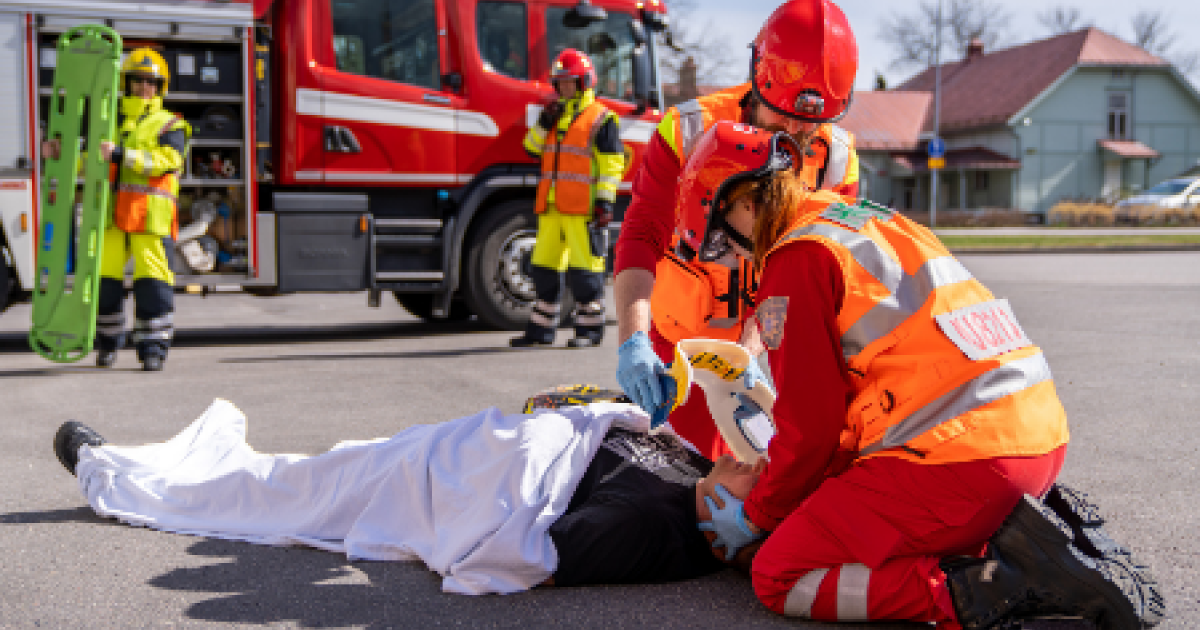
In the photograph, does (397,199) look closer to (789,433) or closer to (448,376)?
(448,376)

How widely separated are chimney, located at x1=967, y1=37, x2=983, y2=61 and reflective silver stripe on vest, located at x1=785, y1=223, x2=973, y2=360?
2065 inches

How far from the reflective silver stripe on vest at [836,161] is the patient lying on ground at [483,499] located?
0.99 metres

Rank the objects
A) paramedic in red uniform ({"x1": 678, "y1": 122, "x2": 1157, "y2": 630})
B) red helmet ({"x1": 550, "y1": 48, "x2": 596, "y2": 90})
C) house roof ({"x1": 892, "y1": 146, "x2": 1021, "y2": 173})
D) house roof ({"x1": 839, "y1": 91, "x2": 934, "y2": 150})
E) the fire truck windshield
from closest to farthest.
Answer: paramedic in red uniform ({"x1": 678, "y1": 122, "x2": 1157, "y2": 630}) → red helmet ({"x1": 550, "y1": 48, "x2": 596, "y2": 90}) → the fire truck windshield → house roof ({"x1": 892, "y1": 146, "x2": 1021, "y2": 173}) → house roof ({"x1": 839, "y1": 91, "x2": 934, "y2": 150})

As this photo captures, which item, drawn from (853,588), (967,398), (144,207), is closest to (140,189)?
(144,207)

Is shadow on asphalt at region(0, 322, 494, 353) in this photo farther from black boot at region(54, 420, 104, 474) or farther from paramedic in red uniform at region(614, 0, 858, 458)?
paramedic in red uniform at region(614, 0, 858, 458)

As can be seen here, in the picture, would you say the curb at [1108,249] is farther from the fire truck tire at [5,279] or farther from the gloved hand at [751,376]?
the gloved hand at [751,376]

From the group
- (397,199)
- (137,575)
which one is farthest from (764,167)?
(397,199)

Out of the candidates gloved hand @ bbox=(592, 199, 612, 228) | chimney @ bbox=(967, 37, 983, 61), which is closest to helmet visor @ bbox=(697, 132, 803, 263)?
gloved hand @ bbox=(592, 199, 612, 228)

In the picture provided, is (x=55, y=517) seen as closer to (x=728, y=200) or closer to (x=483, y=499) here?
(x=483, y=499)

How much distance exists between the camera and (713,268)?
3.82 m

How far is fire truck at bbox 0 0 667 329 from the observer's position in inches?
344

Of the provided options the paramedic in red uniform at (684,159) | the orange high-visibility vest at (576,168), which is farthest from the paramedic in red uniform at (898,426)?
the orange high-visibility vest at (576,168)

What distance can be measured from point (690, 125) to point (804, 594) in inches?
61.8

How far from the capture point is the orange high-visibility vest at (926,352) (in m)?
2.72
